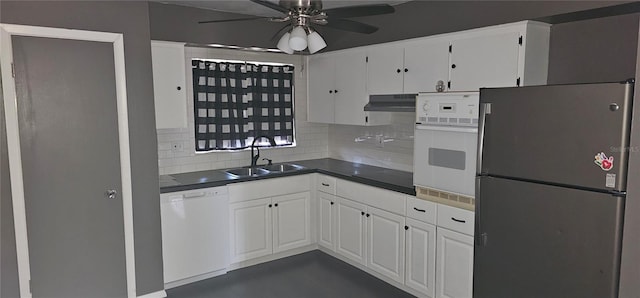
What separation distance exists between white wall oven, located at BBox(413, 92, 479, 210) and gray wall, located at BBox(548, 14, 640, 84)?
0.65 m

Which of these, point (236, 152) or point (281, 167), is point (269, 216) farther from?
Result: point (236, 152)

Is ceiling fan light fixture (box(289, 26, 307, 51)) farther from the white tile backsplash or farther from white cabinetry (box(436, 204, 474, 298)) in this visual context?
the white tile backsplash

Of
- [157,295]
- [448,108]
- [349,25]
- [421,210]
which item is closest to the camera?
[349,25]

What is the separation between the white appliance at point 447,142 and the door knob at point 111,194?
2274 mm

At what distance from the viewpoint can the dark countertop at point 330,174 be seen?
346cm

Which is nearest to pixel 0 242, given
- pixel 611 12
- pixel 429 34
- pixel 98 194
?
pixel 98 194

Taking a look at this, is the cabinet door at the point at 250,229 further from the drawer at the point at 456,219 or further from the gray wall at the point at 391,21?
the drawer at the point at 456,219

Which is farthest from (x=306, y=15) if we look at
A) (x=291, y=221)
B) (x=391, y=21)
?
(x=291, y=221)

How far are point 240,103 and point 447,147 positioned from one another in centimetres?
231

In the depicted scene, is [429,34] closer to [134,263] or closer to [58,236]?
[134,263]

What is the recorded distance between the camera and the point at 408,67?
353 cm

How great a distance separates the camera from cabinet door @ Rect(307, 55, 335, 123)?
14.6 feet

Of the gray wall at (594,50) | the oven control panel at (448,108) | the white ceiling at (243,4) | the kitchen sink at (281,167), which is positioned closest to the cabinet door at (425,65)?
the oven control panel at (448,108)

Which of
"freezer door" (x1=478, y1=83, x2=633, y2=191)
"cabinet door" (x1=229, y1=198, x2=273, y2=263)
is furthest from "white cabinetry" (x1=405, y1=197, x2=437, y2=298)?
"cabinet door" (x1=229, y1=198, x2=273, y2=263)
